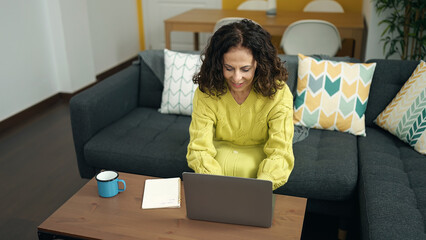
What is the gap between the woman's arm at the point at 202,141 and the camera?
1.65 metres

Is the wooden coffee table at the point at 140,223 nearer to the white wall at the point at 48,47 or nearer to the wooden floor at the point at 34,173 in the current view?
the wooden floor at the point at 34,173

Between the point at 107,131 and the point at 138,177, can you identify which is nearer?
the point at 138,177

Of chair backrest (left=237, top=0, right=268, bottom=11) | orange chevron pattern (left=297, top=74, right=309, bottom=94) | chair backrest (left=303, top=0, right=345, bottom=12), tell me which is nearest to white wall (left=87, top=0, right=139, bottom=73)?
chair backrest (left=237, top=0, right=268, bottom=11)

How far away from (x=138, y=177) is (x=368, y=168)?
39.8 inches

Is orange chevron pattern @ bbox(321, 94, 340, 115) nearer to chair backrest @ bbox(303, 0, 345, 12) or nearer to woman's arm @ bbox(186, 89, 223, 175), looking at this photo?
woman's arm @ bbox(186, 89, 223, 175)

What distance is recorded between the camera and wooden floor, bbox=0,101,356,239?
209 cm

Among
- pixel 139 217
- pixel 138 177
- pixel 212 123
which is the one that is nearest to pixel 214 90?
pixel 212 123

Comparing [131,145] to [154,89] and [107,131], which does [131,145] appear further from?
[154,89]

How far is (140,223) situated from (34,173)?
147 cm

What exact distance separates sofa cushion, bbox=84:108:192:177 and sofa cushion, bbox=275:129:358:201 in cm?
52

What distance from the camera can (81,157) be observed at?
7.32 ft

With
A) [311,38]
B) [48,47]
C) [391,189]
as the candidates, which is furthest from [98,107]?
[311,38]

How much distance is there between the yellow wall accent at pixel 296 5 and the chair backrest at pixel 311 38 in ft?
4.56

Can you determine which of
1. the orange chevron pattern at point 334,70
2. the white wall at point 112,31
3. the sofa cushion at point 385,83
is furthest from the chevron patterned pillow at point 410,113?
the white wall at point 112,31
